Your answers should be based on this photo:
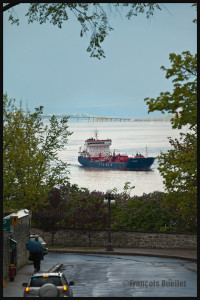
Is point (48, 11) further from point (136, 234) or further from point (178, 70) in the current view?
point (136, 234)

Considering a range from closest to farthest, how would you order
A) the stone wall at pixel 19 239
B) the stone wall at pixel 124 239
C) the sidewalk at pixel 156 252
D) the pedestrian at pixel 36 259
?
1. the stone wall at pixel 19 239
2. the pedestrian at pixel 36 259
3. the sidewalk at pixel 156 252
4. the stone wall at pixel 124 239

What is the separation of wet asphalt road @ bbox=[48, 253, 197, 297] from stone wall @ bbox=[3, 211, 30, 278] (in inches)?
89.1

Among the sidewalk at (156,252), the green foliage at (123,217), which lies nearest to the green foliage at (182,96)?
the sidewalk at (156,252)

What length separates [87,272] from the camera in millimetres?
28328

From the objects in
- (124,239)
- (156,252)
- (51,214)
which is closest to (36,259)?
(156,252)

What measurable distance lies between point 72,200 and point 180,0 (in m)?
40.9

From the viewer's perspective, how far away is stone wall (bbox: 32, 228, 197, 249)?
43188 mm

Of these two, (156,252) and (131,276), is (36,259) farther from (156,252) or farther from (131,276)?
(156,252)

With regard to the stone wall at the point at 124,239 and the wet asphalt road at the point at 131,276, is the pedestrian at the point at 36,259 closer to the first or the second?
the wet asphalt road at the point at 131,276

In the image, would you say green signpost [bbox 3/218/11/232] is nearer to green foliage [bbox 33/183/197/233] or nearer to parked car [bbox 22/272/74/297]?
parked car [bbox 22/272/74/297]

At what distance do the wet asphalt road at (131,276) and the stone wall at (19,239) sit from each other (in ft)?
7.42

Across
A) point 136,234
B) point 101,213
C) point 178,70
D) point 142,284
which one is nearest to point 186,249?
point 136,234

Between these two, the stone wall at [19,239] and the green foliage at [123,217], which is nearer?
the stone wall at [19,239]

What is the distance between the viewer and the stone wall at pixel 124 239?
43.2 m
